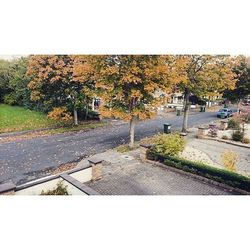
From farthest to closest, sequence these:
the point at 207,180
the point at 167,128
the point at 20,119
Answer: the point at 167,128, the point at 20,119, the point at 207,180

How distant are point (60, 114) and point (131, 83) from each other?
4615mm

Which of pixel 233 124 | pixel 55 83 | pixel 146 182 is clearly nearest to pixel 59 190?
pixel 146 182

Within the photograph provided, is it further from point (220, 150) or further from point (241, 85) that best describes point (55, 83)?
point (241, 85)

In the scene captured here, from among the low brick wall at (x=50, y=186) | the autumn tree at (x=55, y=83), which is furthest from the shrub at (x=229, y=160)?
the autumn tree at (x=55, y=83)

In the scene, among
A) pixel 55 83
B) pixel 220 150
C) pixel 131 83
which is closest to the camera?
pixel 131 83

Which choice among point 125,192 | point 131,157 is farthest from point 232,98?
point 125,192

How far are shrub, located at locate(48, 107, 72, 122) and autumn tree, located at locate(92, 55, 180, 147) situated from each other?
9.48ft

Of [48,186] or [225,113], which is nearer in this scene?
[48,186]

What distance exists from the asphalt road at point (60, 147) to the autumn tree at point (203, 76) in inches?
45.9

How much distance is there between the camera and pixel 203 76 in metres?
14.7

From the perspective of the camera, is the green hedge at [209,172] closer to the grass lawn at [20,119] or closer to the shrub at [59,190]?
the shrub at [59,190]

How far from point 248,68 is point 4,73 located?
8759 millimetres

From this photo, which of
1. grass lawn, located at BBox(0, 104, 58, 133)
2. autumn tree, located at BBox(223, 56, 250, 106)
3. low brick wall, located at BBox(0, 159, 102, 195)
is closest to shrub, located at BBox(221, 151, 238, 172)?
autumn tree, located at BBox(223, 56, 250, 106)

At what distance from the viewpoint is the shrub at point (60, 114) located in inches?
548
